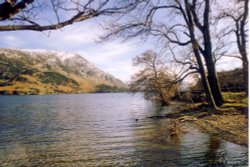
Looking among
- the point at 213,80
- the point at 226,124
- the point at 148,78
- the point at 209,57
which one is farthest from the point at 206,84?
the point at 148,78

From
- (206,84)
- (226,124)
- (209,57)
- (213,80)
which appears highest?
(209,57)

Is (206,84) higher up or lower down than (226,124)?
higher up

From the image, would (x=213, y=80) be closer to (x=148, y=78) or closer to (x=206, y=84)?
(x=206, y=84)

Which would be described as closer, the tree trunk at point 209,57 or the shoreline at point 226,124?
the shoreline at point 226,124

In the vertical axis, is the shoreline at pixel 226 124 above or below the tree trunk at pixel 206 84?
below

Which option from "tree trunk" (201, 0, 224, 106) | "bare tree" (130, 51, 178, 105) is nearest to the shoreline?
"tree trunk" (201, 0, 224, 106)

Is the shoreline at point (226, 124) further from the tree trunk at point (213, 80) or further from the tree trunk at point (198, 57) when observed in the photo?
the tree trunk at point (213, 80)

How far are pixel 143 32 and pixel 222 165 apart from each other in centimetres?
1312

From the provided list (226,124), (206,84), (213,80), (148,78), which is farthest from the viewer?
(148,78)

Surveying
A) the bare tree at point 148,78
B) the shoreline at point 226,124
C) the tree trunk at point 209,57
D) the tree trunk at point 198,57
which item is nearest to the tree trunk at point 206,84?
the tree trunk at point 198,57

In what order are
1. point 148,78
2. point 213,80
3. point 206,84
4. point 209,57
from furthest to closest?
point 148,78 → point 213,80 → point 206,84 → point 209,57

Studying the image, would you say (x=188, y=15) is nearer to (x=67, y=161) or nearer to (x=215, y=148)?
(x=215, y=148)

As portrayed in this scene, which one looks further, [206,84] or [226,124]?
[206,84]

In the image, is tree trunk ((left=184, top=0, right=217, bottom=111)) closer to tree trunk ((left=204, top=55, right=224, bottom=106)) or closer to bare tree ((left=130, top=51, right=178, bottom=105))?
tree trunk ((left=204, top=55, right=224, bottom=106))
